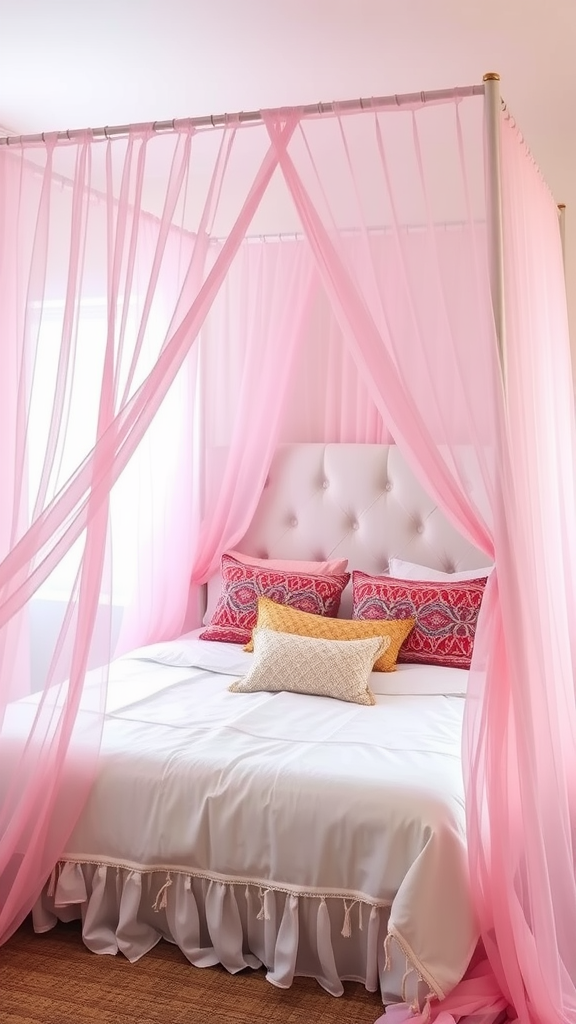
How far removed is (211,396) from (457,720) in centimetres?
197

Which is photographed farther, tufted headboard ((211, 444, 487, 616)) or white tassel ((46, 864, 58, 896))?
tufted headboard ((211, 444, 487, 616))

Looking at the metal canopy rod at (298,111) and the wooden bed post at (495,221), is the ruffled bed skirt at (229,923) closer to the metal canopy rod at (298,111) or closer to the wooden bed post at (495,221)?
the wooden bed post at (495,221)

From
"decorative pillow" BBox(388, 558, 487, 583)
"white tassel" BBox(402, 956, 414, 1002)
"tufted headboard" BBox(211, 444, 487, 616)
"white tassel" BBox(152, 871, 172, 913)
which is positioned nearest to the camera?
"white tassel" BBox(402, 956, 414, 1002)

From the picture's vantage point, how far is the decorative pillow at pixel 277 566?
4.29 metres

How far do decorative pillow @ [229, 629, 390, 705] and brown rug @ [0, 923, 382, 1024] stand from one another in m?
0.94

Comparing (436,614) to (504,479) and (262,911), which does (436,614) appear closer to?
(504,479)

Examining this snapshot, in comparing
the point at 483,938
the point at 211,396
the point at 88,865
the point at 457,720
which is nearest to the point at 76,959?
the point at 88,865

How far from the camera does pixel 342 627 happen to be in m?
3.75

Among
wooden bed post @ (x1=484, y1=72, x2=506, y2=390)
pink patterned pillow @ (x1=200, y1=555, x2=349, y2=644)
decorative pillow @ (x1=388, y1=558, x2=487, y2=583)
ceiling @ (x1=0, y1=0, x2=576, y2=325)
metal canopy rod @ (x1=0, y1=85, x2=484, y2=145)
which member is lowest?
pink patterned pillow @ (x1=200, y1=555, x2=349, y2=644)

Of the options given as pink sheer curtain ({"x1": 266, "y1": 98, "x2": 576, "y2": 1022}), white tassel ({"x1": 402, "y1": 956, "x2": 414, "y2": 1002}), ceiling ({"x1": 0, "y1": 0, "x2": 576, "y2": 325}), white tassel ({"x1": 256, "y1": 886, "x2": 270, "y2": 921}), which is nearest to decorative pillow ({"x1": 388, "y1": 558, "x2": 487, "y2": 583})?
pink sheer curtain ({"x1": 266, "y1": 98, "x2": 576, "y2": 1022})

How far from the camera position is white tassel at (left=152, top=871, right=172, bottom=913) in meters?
2.82

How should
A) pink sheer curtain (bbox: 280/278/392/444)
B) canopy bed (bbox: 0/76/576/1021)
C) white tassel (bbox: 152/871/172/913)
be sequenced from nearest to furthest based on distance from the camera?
canopy bed (bbox: 0/76/576/1021) → white tassel (bbox: 152/871/172/913) → pink sheer curtain (bbox: 280/278/392/444)

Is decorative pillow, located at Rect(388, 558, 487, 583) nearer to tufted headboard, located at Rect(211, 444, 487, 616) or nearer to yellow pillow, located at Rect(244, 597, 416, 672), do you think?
tufted headboard, located at Rect(211, 444, 487, 616)

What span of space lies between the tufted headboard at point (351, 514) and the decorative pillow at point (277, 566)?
76 mm
